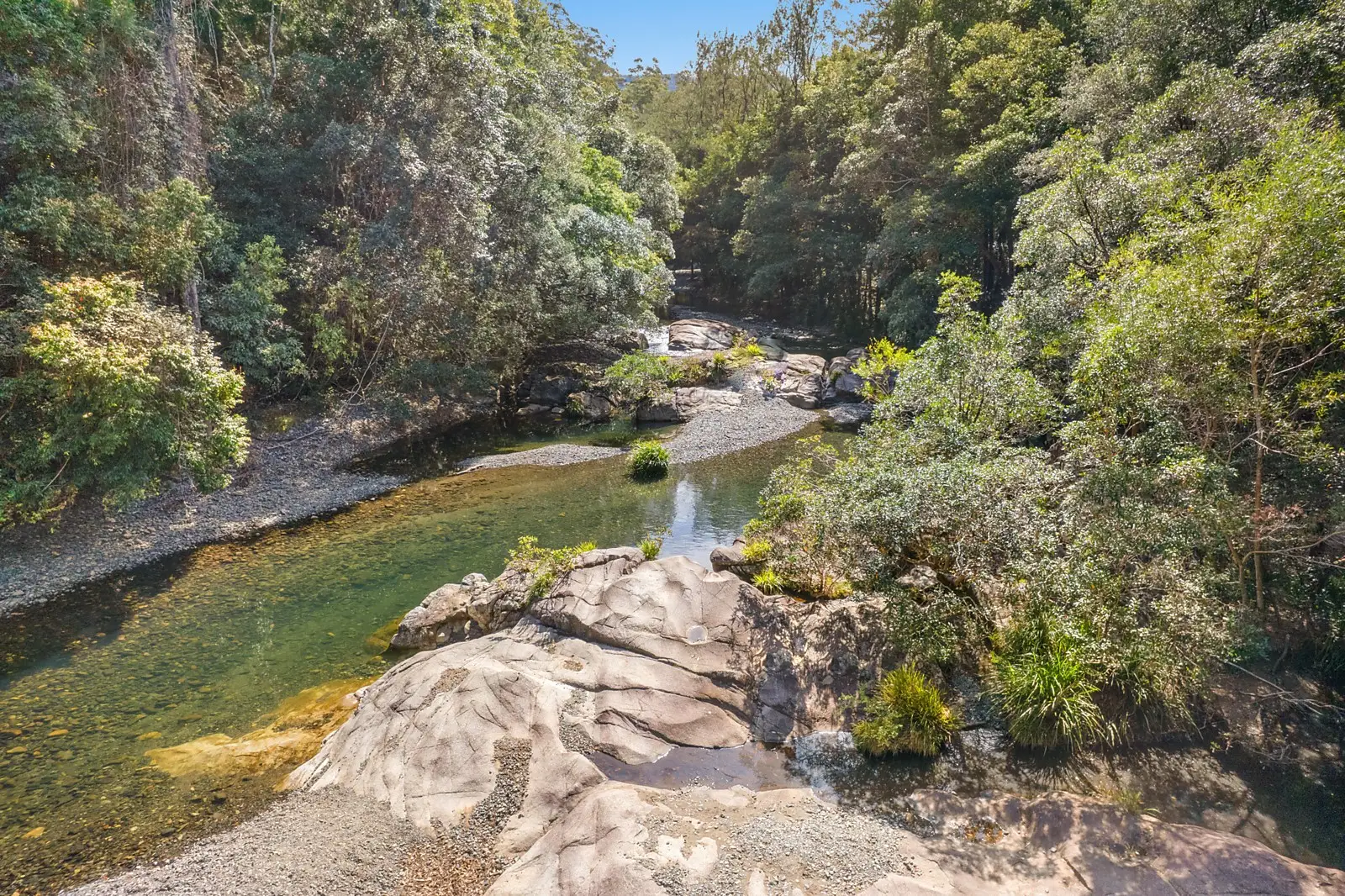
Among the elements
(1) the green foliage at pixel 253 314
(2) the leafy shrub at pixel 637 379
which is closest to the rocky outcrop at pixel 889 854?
(1) the green foliage at pixel 253 314

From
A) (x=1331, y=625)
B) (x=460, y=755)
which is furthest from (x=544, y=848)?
(x=1331, y=625)

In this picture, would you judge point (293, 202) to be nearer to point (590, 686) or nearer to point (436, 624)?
point (436, 624)

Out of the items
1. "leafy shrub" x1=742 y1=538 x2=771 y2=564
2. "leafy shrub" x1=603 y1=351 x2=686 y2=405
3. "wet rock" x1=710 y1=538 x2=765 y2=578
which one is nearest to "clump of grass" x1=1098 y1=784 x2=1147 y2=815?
"leafy shrub" x1=742 y1=538 x2=771 y2=564

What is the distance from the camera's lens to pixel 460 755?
960cm

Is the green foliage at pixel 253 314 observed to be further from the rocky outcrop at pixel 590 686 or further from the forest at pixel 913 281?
the rocky outcrop at pixel 590 686

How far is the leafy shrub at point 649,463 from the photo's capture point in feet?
80.8

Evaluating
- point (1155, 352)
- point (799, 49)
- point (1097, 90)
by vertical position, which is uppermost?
point (799, 49)

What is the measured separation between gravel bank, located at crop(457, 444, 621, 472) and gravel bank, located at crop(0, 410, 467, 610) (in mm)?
3152

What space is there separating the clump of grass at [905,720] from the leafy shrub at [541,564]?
686 cm

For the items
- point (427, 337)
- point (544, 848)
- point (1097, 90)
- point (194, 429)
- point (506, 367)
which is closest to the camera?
point (544, 848)

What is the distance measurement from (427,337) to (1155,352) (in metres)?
26.8

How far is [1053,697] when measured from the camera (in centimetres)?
958

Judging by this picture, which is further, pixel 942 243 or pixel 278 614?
pixel 942 243

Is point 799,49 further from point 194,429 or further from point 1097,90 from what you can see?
point 194,429
